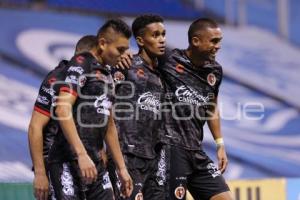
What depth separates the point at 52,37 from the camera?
16.0 meters

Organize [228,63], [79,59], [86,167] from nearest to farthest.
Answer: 1. [86,167]
2. [79,59]
3. [228,63]

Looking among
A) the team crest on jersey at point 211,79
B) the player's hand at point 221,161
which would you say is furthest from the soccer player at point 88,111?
the player's hand at point 221,161

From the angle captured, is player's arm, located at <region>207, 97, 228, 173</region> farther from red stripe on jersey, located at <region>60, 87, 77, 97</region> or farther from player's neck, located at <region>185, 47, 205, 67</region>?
red stripe on jersey, located at <region>60, 87, 77, 97</region>

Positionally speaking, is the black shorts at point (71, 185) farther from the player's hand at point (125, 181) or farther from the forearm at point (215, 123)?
the forearm at point (215, 123)

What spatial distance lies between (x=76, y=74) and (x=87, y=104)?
0.25m

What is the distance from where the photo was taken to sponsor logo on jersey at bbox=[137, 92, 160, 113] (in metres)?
7.34

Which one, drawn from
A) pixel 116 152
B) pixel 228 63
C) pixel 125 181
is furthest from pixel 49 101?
pixel 228 63

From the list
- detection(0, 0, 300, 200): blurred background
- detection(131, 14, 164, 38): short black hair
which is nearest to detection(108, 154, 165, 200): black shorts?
detection(131, 14, 164, 38): short black hair

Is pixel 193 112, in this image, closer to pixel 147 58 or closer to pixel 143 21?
pixel 147 58

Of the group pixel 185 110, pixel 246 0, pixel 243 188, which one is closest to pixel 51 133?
pixel 185 110

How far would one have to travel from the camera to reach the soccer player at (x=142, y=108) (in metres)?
7.27

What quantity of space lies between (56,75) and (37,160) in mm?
720

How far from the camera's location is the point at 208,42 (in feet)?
25.8

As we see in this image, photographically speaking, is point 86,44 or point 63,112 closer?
point 63,112
